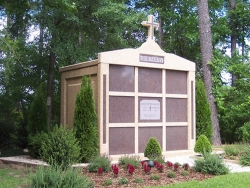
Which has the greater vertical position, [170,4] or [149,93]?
[170,4]

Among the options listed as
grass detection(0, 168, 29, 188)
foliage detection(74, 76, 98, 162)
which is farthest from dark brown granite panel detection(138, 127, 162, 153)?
grass detection(0, 168, 29, 188)

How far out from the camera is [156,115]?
11.0 m

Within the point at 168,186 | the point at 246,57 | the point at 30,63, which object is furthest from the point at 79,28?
the point at 168,186

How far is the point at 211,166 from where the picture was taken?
792 cm

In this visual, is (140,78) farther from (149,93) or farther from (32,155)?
(32,155)

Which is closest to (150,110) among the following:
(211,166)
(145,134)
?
(145,134)

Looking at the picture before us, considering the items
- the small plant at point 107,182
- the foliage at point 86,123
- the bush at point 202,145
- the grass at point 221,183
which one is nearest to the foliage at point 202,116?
the bush at point 202,145

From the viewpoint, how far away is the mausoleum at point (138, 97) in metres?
9.98

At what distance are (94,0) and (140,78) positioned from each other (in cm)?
514

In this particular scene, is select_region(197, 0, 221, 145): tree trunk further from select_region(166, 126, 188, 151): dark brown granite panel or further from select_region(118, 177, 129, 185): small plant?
select_region(118, 177, 129, 185): small plant

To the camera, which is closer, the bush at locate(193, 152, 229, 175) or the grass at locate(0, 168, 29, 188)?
the grass at locate(0, 168, 29, 188)

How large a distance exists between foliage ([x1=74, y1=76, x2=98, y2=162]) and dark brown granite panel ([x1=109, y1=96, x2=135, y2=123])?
0.64 meters

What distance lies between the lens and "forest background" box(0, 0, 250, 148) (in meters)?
13.3

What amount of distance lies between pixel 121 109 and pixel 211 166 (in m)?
3.29
